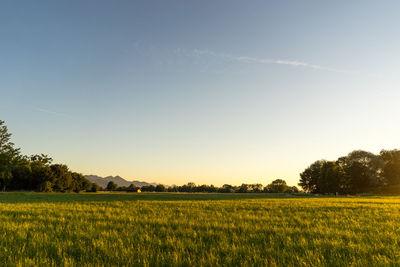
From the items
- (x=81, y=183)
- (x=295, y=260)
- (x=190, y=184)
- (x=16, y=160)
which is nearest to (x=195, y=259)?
(x=295, y=260)

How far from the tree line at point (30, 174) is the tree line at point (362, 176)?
10639 cm

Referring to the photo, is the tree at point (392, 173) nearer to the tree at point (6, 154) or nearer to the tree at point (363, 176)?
the tree at point (363, 176)

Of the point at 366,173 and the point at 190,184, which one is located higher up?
the point at 366,173

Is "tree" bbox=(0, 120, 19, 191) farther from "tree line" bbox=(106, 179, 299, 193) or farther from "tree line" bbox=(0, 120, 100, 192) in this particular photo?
"tree line" bbox=(106, 179, 299, 193)

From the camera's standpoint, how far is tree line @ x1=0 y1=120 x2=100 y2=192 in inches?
2712

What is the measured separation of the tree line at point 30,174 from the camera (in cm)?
6889

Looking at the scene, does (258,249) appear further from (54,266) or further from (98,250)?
(54,266)

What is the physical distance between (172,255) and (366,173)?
111m

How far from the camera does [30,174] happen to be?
8925cm

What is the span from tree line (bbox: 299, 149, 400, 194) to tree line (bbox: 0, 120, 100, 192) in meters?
106

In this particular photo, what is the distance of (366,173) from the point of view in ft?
300

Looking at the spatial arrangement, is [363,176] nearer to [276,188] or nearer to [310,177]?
[310,177]

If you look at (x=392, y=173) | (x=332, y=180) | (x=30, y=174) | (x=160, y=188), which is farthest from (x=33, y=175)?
(x=392, y=173)

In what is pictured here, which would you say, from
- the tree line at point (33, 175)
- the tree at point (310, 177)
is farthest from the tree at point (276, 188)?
the tree line at point (33, 175)
